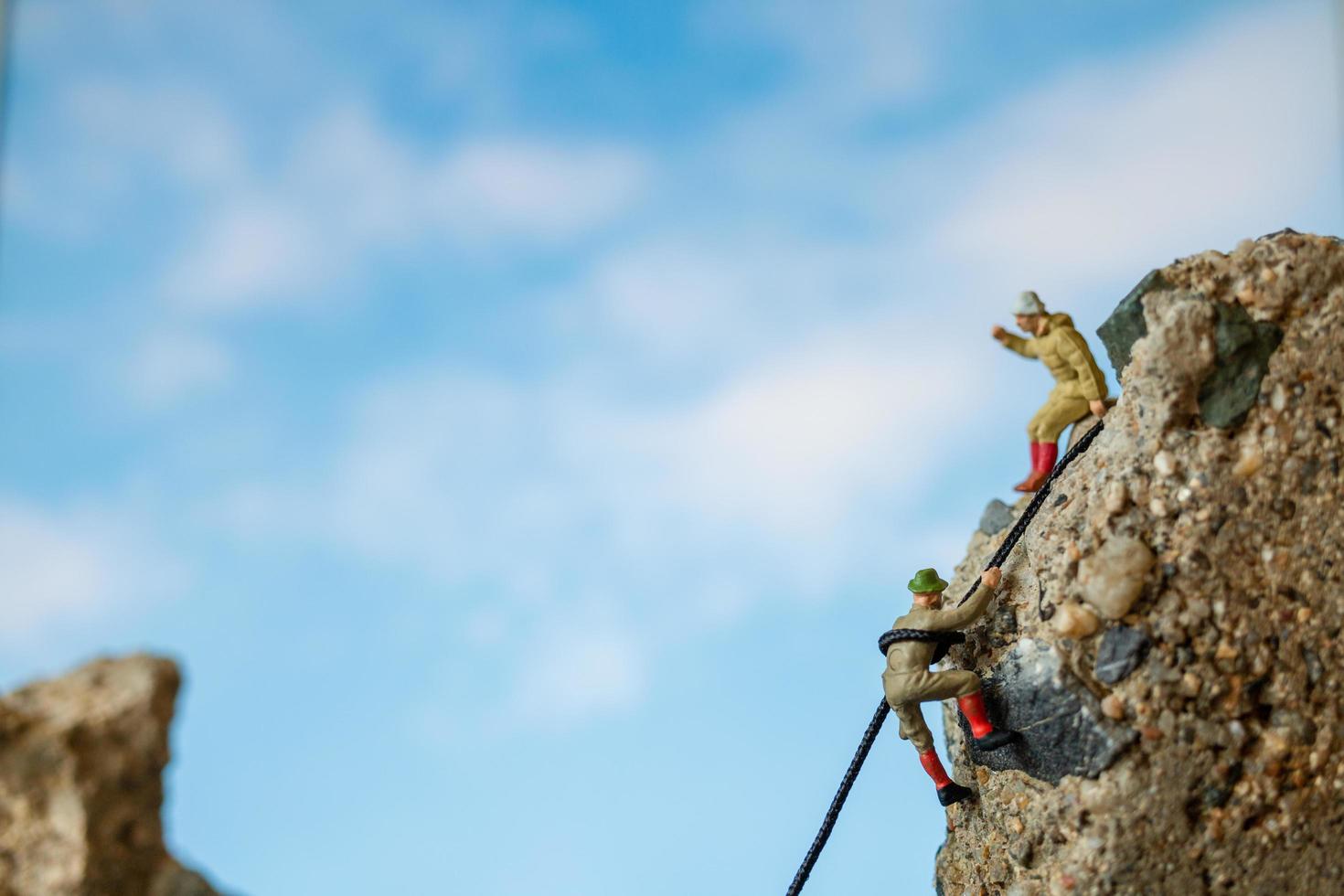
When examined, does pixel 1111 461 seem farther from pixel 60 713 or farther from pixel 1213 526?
pixel 60 713

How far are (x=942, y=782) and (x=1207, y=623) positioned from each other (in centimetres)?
117

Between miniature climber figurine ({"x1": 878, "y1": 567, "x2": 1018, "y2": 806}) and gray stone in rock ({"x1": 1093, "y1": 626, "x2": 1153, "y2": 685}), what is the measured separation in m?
0.40

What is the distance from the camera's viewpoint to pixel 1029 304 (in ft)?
16.2

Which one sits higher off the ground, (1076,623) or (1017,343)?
(1017,343)

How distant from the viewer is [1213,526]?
3.99 meters

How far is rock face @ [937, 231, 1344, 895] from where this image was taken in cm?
392

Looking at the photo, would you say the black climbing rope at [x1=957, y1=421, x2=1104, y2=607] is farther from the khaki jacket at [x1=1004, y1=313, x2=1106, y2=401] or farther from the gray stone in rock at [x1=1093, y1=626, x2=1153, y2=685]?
the gray stone in rock at [x1=1093, y1=626, x2=1153, y2=685]

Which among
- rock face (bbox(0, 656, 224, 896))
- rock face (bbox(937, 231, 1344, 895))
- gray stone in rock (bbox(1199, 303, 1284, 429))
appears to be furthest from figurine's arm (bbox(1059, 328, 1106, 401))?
rock face (bbox(0, 656, 224, 896))

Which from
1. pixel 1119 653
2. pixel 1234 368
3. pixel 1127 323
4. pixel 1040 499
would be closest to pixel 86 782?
pixel 1119 653

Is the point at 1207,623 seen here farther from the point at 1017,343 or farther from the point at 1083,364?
the point at 1017,343

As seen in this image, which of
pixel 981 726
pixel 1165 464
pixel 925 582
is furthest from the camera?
pixel 925 582

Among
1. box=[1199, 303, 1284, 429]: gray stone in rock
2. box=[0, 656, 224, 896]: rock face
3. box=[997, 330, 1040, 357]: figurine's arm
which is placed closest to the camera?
box=[0, 656, 224, 896]: rock face

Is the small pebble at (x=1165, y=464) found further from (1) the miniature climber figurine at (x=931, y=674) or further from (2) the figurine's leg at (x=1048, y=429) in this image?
(2) the figurine's leg at (x=1048, y=429)

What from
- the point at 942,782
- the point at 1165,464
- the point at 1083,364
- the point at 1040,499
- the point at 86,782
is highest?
the point at 1083,364
